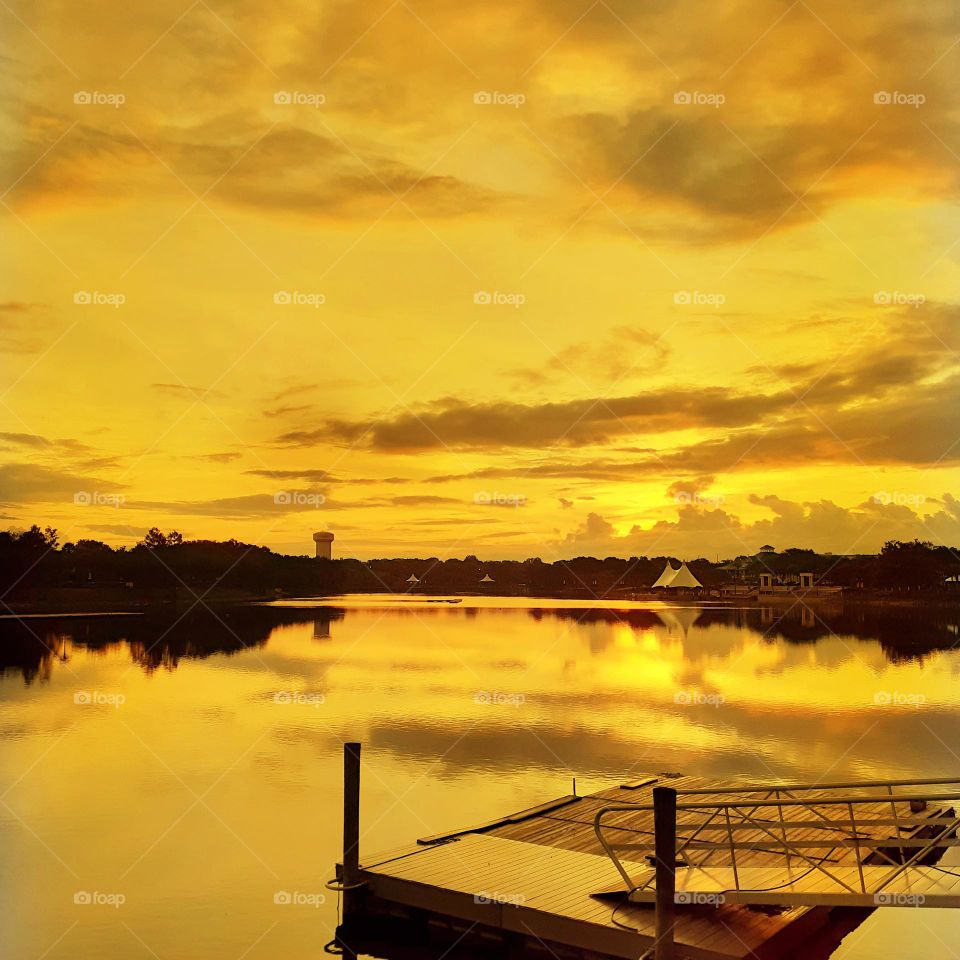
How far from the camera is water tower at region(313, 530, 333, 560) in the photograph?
196ft

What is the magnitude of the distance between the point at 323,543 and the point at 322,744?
146 feet

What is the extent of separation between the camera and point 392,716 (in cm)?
2291

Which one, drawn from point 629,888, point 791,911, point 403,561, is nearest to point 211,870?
point 629,888

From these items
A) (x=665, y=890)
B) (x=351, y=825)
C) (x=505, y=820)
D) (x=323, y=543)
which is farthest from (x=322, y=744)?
(x=323, y=543)

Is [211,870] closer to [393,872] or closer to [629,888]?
[393,872]

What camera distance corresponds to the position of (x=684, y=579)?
7931cm

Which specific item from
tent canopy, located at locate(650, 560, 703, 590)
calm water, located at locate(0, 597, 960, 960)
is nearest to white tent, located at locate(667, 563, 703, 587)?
tent canopy, located at locate(650, 560, 703, 590)

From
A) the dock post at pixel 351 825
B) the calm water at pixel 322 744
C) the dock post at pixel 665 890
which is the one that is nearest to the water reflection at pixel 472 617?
the calm water at pixel 322 744

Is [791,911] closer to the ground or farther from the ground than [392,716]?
closer to the ground

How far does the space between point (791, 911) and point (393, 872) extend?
3.06 meters

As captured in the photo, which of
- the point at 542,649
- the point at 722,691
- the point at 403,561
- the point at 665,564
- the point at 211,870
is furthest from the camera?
the point at 403,561

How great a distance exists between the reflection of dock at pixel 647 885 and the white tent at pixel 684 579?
71.0m

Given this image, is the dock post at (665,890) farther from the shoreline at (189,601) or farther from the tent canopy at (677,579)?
the tent canopy at (677,579)

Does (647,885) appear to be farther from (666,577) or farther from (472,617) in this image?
(666,577)
